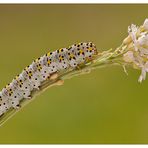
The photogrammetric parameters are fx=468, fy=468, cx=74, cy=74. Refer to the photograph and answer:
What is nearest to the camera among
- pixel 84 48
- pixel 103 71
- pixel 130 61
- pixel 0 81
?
pixel 130 61

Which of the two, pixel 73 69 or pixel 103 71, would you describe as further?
pixel 103 71

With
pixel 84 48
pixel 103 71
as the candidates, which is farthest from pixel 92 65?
pixel 103 71

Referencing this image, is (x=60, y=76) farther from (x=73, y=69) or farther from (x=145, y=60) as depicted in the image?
(x=145, y=60)

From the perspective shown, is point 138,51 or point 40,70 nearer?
point 138,51

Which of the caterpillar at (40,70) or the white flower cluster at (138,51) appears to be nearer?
the white flower cluster at (138,51)

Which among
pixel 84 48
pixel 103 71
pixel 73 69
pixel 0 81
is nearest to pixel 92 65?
pixel 73 69

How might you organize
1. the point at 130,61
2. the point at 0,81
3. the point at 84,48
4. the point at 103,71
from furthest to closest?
1. the point at 103,71
2. the point at 0,81
3. the point at 84,48
4. the point at 130,61

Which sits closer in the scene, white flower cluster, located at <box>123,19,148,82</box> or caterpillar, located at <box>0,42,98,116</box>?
white flower cluster, located at <box>123,19,148,82</box>
